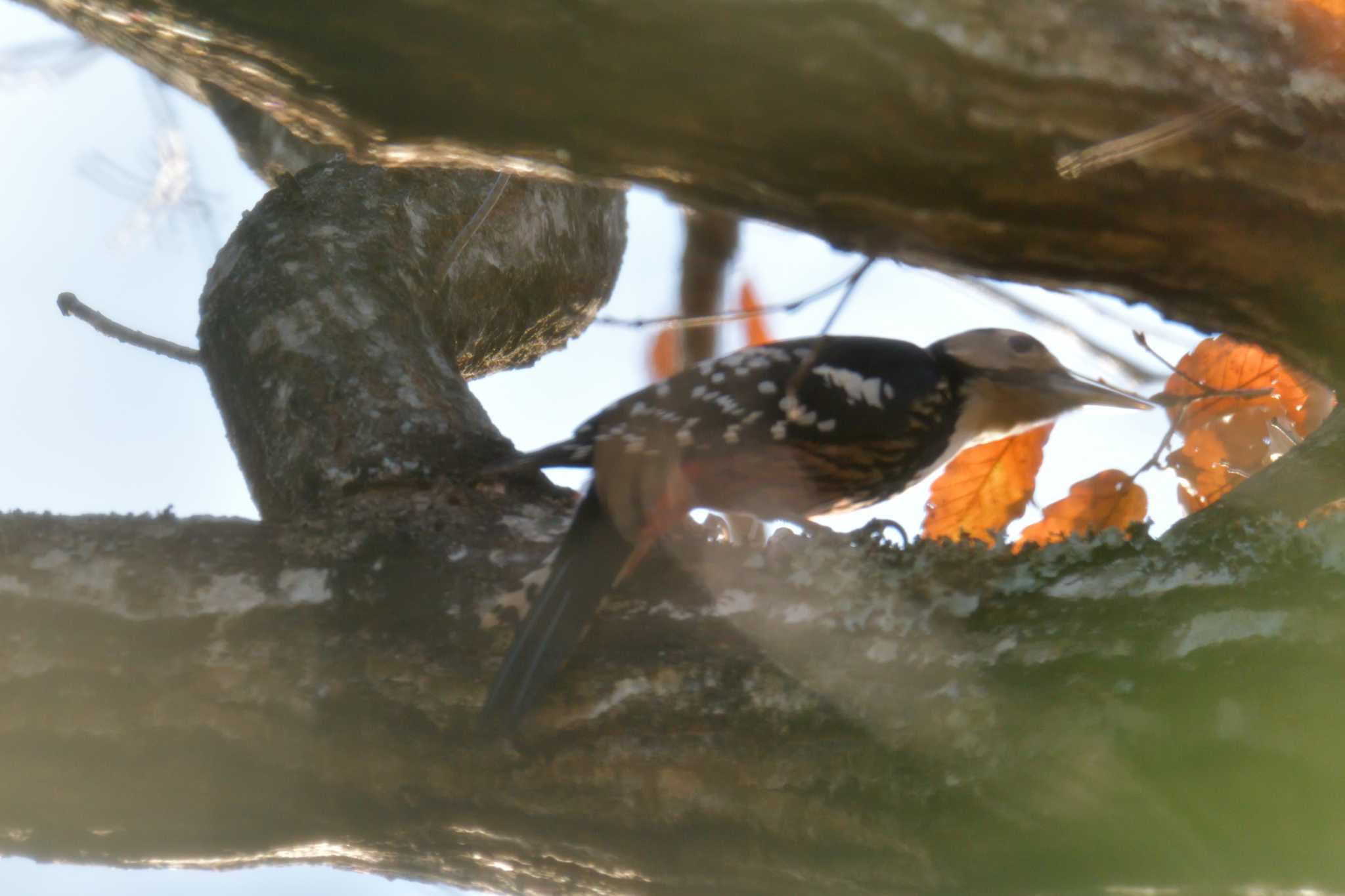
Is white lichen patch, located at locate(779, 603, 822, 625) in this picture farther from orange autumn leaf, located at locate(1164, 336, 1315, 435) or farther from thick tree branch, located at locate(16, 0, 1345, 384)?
orange autumn leaf, located at locate(1164, 336, 1315, 435)

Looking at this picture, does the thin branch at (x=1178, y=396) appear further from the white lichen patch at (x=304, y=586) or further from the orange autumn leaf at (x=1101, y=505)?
the white lichen patch at (x=304, y=586)

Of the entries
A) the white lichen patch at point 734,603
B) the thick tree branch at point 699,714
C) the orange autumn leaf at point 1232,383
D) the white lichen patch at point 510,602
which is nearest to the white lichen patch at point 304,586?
the thick tree branch at point 699,714

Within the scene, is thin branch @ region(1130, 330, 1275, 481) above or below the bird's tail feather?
above

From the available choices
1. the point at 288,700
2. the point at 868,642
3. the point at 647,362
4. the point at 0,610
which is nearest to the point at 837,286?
the point at 647,362

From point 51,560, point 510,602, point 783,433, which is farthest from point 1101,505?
point 51,560

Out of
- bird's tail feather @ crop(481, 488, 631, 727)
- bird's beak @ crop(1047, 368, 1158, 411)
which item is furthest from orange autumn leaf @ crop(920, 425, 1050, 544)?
bird's tail feather @ crop(481, 488, 631, 727)

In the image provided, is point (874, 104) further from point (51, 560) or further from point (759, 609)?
point (51, 560)

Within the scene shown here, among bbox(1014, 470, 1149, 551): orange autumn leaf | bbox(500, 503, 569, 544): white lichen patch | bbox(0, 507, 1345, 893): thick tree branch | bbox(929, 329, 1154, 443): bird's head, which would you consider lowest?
bbox(0, 507, 1345, 893): thick tree branch
